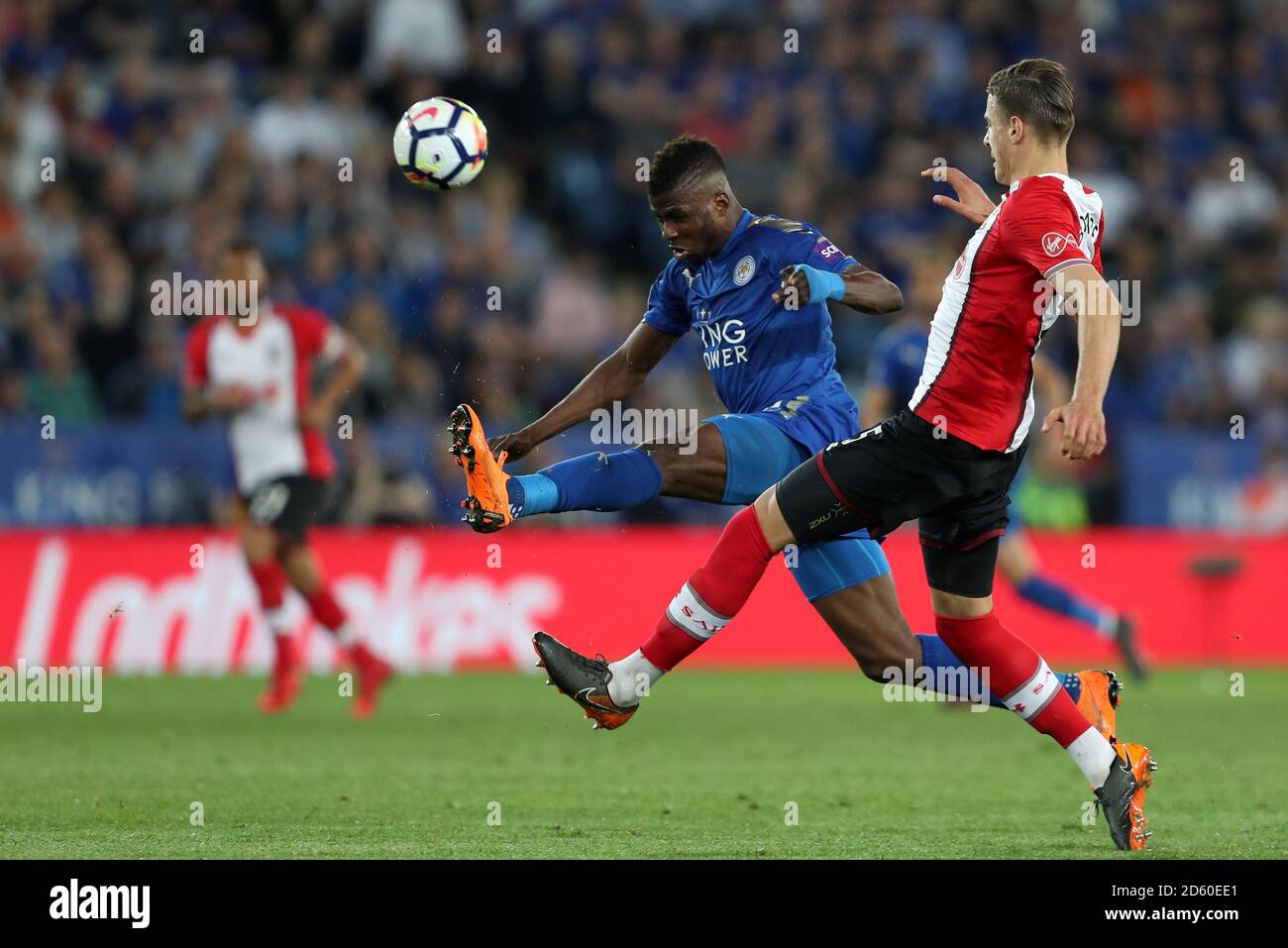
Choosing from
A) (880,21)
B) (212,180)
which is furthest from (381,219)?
(880,21)

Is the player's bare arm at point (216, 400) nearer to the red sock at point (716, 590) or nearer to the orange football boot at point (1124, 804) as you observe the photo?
the red sock at point (716, 590)

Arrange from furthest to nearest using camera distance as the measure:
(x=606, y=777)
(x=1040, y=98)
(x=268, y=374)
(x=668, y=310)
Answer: (x=268, y=374) < (x=606, y=777) < (x=668, y=310) < (x=1040, y=98)

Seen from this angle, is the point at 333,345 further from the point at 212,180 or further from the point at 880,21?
the point at 880,21

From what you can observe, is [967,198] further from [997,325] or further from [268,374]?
[268,374]

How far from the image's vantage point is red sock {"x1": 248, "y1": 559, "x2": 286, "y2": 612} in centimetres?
1165

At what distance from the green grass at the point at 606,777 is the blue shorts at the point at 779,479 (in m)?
0.89

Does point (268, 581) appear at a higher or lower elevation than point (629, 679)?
higher

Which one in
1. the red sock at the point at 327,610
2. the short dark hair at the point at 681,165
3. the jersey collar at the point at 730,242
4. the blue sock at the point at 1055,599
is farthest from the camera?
the blue sock at the point at 1055,599

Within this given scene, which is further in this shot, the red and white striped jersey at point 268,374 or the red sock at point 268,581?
the red and white striped jersey at point 268,374

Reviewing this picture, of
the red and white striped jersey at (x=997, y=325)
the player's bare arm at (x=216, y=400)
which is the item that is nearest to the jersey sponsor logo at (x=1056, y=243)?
the red and white striped jersey at (x=997, y=325)

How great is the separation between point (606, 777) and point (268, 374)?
4610 mm

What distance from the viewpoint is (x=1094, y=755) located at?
251 inches

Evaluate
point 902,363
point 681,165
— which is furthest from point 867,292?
point 902,363

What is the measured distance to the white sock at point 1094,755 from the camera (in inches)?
251
